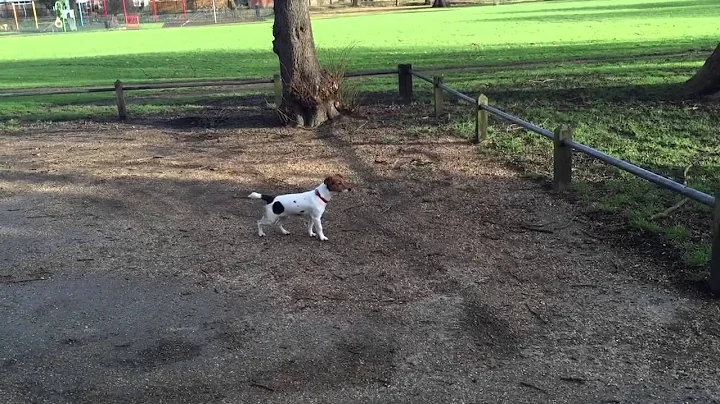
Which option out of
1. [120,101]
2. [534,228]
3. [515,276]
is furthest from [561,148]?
[120,101]

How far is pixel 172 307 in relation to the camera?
500cm

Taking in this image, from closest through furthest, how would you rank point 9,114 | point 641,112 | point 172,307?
point 172,307
point 641,112
point 9,114

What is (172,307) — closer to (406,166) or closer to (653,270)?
(653,270)

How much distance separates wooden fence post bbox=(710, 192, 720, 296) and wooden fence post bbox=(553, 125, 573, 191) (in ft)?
8.61

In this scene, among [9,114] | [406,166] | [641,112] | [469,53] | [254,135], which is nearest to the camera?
[406,166]

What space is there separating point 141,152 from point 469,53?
14.0 metres

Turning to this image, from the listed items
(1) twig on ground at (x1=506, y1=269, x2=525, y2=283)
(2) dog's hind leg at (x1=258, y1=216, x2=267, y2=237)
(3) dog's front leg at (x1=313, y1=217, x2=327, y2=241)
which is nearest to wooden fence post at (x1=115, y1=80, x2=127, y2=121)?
(2) dog's hind leg at (x1=258, y1=216, x2=267, y2=237)

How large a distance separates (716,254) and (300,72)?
857 cm

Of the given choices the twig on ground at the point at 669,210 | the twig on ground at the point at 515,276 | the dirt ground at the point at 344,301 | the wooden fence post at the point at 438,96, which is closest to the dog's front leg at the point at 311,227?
the dirt ground at the point at 344,301

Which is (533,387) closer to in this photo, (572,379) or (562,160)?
(572,379)

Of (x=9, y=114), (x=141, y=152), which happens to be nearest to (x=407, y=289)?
(x=141, y=152)

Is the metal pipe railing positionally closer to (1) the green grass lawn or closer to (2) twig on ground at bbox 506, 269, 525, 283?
(1) the green grass lawn

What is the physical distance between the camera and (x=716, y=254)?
180 inches

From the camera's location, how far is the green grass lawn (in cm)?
760
